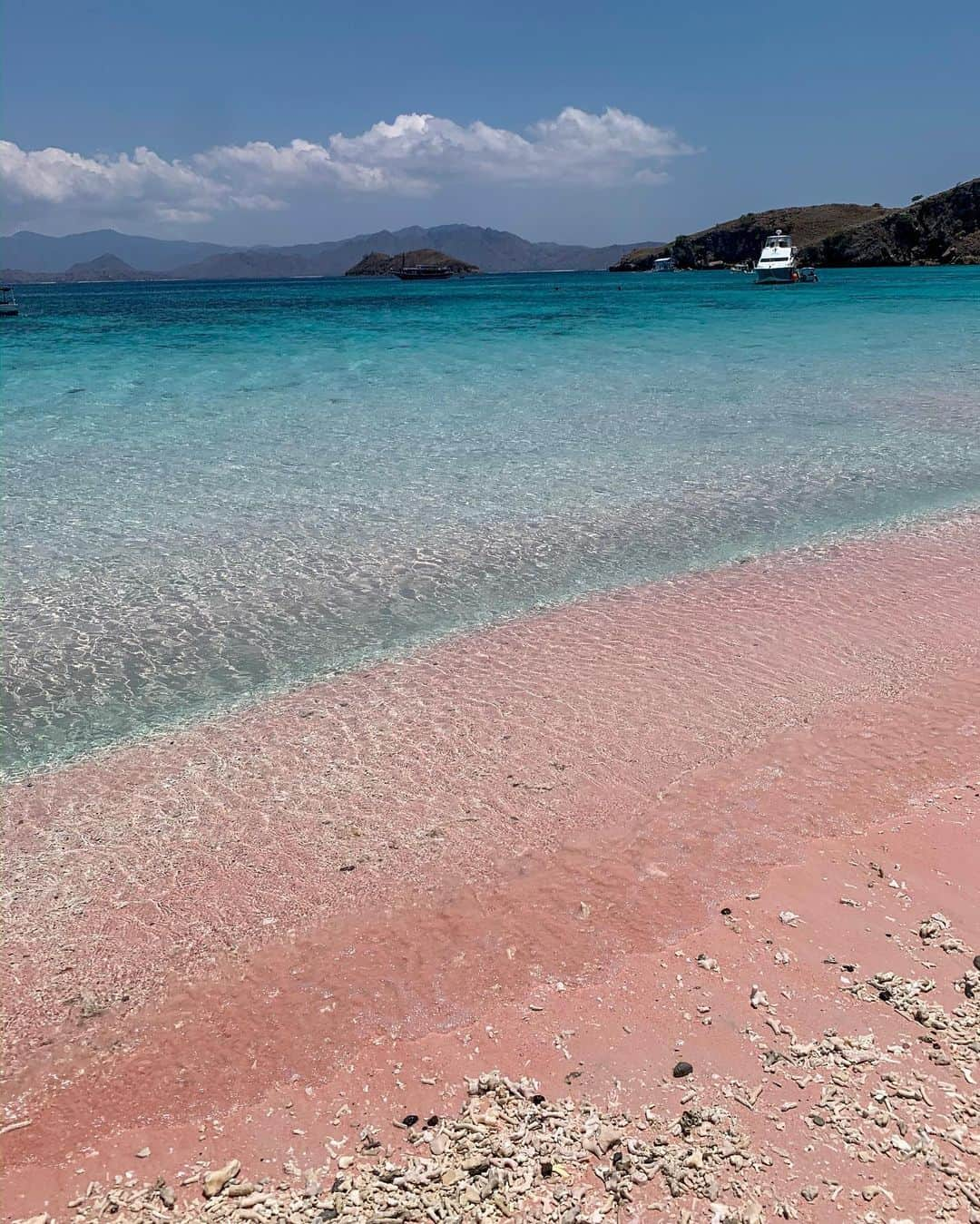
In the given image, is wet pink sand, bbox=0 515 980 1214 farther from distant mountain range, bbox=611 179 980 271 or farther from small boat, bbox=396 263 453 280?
small boat, bbox=396 263 453 280

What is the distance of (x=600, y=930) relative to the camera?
4.02 meters

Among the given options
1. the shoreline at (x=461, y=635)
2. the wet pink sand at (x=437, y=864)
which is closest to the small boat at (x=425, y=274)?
the shoreline at (x=461, y=635)

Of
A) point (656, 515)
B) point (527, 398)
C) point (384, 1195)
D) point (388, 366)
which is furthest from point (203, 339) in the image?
point (384, 1195)

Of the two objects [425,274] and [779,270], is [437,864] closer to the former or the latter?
[779,270]

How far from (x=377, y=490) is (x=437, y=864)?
7.60m

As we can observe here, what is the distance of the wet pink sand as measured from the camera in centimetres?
331

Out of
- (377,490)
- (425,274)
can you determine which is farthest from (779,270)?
(377,490)

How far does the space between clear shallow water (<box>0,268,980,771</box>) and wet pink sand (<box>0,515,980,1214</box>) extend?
1.07 m

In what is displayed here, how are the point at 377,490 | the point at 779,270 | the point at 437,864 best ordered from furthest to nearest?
the point at 779,270, the point at 377,490, the point at 437,864

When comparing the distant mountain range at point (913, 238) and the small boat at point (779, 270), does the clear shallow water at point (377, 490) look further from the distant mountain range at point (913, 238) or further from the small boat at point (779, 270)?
the distant mountain range at point (913, 238)

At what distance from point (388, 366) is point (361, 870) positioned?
68.0ft

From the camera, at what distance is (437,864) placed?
178 inches

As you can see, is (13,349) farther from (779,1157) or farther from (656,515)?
(779,1157)

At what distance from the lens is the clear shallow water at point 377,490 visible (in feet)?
23.4
